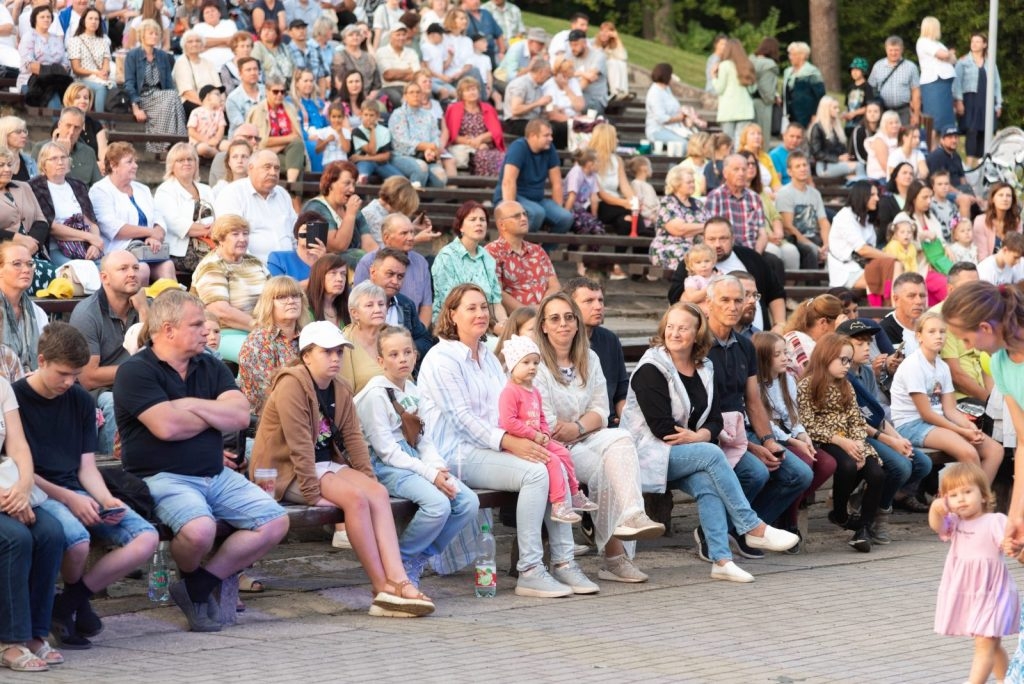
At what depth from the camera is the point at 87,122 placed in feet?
46.3

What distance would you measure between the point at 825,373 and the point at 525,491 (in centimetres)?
271

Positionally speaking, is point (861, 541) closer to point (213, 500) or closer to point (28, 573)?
point (213, 500)

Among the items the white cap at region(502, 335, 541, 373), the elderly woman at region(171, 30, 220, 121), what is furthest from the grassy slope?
the white cap at region(502, 335, 541, 373)

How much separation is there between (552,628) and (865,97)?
16189mm

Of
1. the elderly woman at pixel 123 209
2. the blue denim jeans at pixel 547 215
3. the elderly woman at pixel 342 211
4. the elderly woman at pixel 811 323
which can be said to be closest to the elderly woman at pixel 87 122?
the elderly woman at pixel 123 209

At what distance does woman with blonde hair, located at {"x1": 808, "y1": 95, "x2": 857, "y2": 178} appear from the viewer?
21.7m

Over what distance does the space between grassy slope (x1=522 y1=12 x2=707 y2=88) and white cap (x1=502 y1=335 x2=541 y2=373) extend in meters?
19.0

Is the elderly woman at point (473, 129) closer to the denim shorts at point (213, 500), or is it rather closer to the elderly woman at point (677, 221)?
the elderly woman at point (677, 221)

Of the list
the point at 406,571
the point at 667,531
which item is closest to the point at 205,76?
the point at 667,531

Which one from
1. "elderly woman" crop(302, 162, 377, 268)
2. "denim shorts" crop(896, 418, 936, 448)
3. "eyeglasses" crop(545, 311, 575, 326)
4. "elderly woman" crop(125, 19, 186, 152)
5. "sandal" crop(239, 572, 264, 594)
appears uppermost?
"elderly woman" crop(125, 19, 186, 152)

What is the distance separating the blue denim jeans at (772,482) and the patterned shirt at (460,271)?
2349 mm

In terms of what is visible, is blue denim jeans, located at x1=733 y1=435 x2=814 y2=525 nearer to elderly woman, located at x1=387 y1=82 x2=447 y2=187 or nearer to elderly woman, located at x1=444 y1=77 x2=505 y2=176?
elderly woman, located at x1=387 y1=82 x2=447 y2=187

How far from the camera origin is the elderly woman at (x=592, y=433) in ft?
31.1

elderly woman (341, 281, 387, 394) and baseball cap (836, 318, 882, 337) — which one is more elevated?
elderly woman (341, 281, 387, 394)
